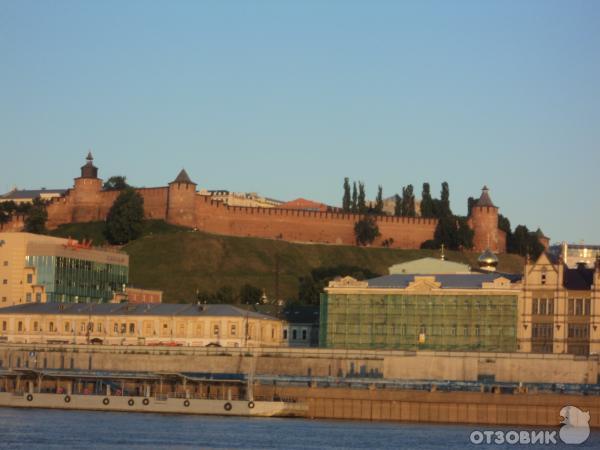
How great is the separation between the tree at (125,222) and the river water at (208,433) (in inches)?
3590

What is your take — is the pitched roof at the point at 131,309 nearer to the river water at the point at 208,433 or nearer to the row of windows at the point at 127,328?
the row of windows at the point at 127,328

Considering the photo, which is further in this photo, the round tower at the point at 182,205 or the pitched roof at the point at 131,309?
the round tower at the point at 182,205

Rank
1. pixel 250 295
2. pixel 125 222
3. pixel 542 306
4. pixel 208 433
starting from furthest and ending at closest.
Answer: pixel 125 222 < pixel 250 295 < pixel 542 306 < pixel 208 433

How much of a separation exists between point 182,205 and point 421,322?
242 ft

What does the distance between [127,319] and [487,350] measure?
3036cm

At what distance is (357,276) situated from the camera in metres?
164

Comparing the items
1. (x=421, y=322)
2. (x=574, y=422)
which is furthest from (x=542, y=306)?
(x=574, y=422)

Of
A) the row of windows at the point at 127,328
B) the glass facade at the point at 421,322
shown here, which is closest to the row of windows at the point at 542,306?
the glass facade at the point at 421,322

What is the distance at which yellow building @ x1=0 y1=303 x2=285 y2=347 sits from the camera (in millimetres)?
134875

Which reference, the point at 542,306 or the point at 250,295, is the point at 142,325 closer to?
the point at 250,295

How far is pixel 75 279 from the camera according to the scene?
15388cm

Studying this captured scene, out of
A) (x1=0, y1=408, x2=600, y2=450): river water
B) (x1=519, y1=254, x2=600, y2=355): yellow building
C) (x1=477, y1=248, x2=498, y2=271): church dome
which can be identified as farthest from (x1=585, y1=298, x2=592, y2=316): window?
(x1=0, y1=408, x2=600, y2=450): river water

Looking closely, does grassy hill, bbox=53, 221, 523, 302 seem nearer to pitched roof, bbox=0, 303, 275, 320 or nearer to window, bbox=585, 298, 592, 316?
pitched roof, bbox=0, 303, 275, 320

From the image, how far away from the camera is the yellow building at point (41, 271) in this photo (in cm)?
15050
